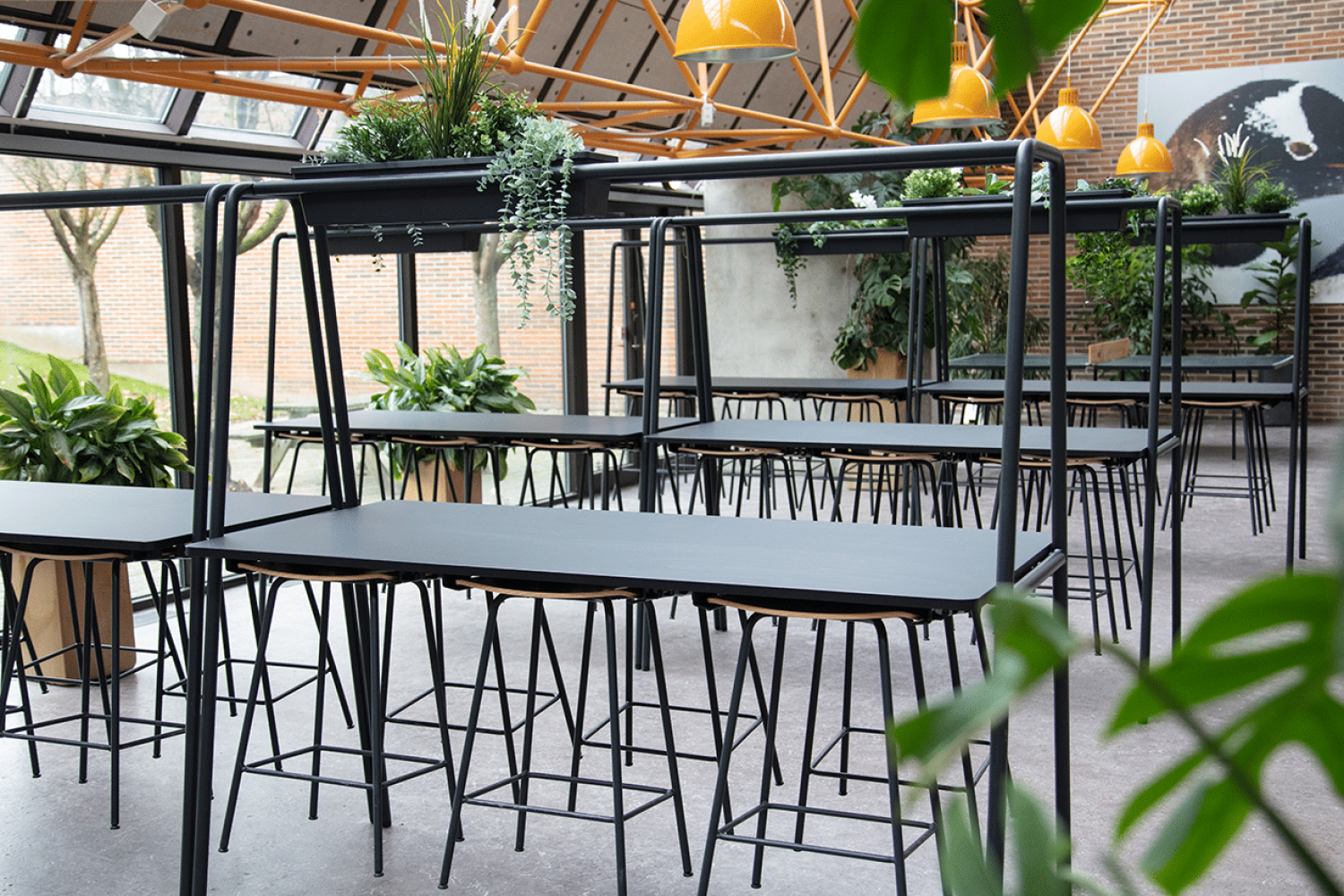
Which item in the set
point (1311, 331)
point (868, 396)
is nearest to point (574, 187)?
point (868, 396)

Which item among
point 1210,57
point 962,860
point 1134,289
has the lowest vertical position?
point 962,860

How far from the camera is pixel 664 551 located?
102 inches

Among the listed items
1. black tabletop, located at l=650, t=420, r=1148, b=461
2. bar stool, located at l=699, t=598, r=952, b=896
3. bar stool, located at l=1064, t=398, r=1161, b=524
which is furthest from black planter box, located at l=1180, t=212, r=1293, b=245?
bar stool, located at l=699, t=598, r=952, b=896

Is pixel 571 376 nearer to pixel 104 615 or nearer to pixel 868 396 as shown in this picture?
pixel 868 396

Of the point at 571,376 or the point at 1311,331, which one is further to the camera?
the point at 1311,331

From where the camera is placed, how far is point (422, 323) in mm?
7598

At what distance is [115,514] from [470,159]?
1.40 meters

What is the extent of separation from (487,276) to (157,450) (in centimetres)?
373

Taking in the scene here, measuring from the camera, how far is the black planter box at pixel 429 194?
2.58 meters

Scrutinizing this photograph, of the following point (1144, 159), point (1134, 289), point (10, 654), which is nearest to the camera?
point (10, 654)

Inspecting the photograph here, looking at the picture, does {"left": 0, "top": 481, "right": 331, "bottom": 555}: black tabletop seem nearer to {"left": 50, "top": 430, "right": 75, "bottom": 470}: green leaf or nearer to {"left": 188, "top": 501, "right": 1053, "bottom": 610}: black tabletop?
{"left": 188, "top": 501, "right": 1053, "bottom": 610}: black tabletop

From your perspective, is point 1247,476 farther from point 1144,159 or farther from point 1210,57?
point 1210,57

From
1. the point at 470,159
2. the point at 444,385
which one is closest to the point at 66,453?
the point at 470,159

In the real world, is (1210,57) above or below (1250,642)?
above
